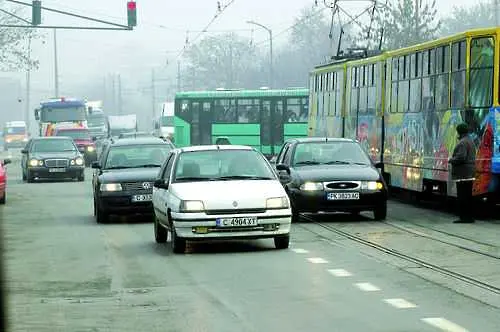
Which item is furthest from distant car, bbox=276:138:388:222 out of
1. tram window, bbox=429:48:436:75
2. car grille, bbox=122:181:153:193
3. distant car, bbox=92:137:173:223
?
tram window, bbox=429:48:436:75

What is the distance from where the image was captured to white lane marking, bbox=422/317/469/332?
9320 mm

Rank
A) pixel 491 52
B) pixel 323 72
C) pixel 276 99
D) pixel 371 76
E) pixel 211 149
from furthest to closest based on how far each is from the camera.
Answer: pixel 276 99 → pixel 323 72 → pixel 371 76 → pixel 491 52 → pixel 211 149

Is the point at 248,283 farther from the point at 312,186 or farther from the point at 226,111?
the point at 226,111

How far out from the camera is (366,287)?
12.2 m

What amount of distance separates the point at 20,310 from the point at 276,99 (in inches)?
1650

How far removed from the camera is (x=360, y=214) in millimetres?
23766

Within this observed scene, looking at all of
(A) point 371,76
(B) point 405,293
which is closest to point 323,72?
(A) point 371,76

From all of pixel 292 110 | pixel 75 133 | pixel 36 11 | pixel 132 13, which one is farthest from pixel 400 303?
pixel 75 133

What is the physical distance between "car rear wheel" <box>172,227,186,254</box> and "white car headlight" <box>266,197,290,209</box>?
1.15 m

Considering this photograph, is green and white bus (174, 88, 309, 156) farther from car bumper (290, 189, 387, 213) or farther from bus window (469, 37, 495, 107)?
car bumper (290, 189, 387, 213)

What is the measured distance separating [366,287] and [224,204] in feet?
12.6

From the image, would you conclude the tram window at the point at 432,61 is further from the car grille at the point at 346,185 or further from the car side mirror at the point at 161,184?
the car side mirror at the point at 161,184

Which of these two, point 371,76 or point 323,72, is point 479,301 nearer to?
point 371,76

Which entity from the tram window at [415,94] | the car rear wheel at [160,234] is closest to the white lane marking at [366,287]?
the car rear wheel at [160,234]
